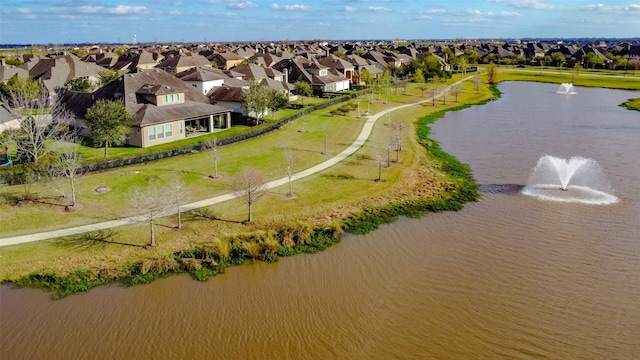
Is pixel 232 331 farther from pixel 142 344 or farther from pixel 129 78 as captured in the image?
pixel 129 78

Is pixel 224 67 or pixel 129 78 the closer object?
pixel 129 78

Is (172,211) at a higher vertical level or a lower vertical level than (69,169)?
lower

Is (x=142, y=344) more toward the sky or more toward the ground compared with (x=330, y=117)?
more toward the ground

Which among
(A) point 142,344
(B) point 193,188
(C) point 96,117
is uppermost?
(C) point 96,117

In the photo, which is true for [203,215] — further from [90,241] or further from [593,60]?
[593,60]

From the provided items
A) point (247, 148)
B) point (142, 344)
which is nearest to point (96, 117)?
point (247, 148)

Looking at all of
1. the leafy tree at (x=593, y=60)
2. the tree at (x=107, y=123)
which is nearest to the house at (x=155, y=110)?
the tree at (x=107, y=123)

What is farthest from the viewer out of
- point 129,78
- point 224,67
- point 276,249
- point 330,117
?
point 224,67

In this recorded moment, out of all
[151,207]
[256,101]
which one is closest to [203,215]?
[151,207]
